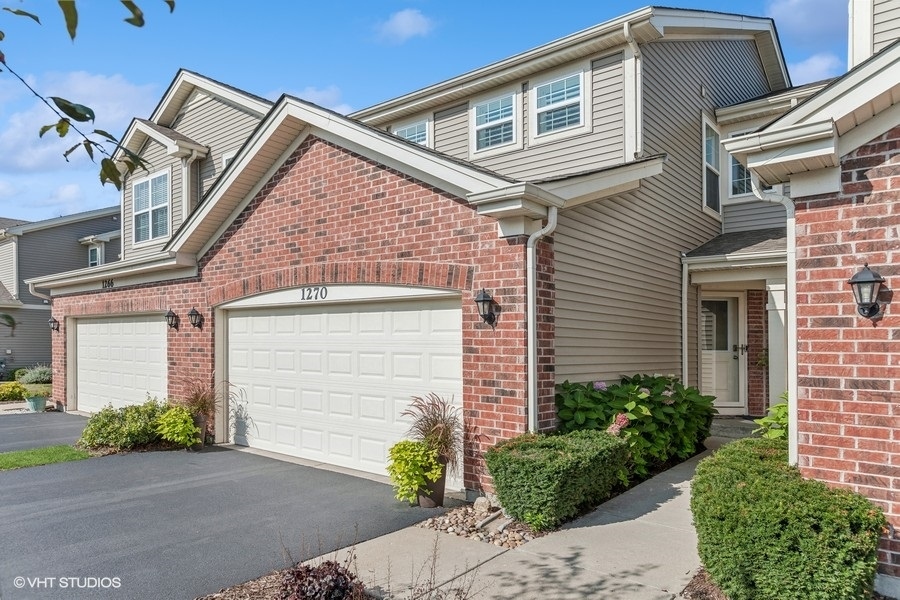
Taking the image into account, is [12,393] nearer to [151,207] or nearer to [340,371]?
[151,207]

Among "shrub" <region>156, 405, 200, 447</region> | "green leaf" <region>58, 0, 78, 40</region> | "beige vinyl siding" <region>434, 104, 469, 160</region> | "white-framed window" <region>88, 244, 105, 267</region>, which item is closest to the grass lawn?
"shrub" <region>156, 405, 200, 447</region>

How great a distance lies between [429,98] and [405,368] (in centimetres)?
628

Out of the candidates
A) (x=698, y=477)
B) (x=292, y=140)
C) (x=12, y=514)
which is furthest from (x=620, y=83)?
(x=12, y=514)

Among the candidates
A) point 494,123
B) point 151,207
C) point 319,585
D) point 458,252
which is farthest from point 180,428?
point 151,207

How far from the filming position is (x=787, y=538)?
12.6 ft

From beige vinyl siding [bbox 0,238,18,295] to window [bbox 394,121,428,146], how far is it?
1926cm

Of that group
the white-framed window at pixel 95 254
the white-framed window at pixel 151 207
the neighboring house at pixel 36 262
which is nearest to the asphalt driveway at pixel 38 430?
the white-framed window at pixel 151 207

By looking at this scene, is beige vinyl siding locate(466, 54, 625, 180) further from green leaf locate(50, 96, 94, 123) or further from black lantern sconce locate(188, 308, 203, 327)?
green leaf locate(50, 96, 94, 123)

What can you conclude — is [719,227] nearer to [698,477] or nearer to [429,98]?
[429,98]

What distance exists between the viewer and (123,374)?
513 inches

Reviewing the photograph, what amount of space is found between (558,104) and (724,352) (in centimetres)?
589

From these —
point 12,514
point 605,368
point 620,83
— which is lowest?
point 12,514

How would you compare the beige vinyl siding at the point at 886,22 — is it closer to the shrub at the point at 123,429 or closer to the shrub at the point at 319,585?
the shrub at the point at 319,585

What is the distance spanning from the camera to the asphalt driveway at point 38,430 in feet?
35.2
